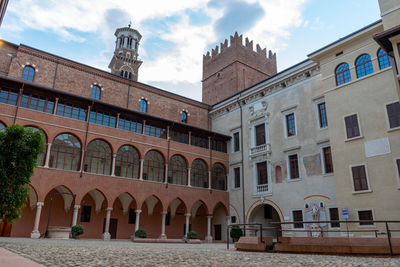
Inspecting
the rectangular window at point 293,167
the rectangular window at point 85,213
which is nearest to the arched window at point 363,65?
the rectangular window at point 293,167

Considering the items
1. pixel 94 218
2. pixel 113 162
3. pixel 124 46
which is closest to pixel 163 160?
pixel 113 162

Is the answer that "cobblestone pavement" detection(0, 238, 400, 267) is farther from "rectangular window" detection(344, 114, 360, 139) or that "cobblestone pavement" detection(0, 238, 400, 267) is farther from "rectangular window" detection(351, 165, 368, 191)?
"rectangular window" detection(344, 114, 360, 139)

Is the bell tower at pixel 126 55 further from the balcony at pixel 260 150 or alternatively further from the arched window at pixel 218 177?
the balcony at pixel 260 150

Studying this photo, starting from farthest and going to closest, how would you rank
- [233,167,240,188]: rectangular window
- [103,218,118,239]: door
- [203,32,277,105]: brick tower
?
1. [203,32,277,105]: brick tower
2. [233,167,240,188]: rectangular window
3. [103,218,118,239]: door

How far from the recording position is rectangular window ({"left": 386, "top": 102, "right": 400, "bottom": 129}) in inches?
695

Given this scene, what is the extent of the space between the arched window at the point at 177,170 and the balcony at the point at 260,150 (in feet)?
20.2

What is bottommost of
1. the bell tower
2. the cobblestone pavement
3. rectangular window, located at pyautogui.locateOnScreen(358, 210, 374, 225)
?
the cobblestone pavement

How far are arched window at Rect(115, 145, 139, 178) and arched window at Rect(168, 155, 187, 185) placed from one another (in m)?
3.17

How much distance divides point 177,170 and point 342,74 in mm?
15217

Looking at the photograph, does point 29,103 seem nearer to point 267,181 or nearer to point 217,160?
point 217,160

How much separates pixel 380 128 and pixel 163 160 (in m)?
16.4

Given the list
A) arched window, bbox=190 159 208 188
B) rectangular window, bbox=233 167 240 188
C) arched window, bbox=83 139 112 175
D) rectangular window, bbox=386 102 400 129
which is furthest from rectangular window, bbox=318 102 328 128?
arched window, bbox=83 139 112 175

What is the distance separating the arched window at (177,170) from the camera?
2773 cm

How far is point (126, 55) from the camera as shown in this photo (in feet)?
168
